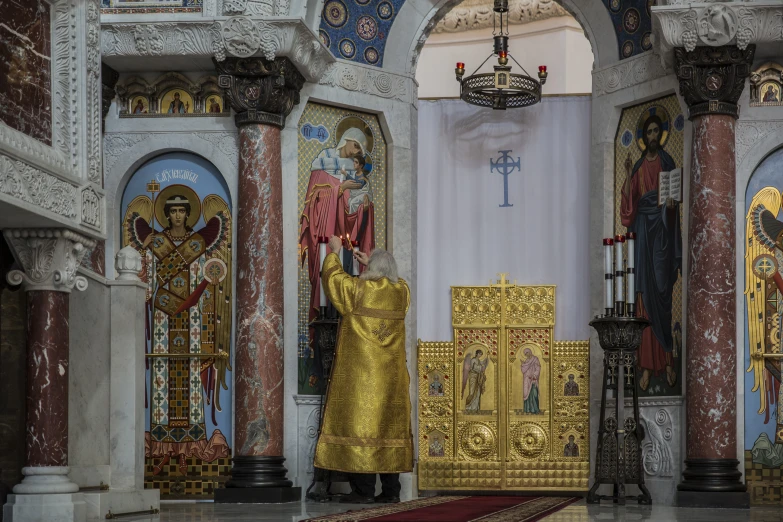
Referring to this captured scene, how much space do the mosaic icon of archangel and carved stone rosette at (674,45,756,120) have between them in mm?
4592

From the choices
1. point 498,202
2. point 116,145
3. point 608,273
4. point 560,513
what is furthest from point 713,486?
point 116,145

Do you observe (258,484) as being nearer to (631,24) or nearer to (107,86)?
(107,86)

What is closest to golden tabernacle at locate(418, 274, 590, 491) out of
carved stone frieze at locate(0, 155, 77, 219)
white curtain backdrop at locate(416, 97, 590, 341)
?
white curtain backdrop at locate(416, 97, 590, 341)

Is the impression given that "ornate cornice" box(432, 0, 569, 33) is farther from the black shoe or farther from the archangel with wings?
the black shoe

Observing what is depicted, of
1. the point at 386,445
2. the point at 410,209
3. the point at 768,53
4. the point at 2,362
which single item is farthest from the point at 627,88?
the point at 2,362

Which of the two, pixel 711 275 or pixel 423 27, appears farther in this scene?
pixel 423 27

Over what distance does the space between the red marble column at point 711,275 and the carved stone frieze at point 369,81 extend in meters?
A: 2.99

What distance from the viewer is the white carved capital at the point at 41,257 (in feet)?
28.7

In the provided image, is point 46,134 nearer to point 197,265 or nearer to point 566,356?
point 197,265

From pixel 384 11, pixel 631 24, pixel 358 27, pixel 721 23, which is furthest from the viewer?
pixel 384 11

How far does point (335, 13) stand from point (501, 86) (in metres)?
1.90

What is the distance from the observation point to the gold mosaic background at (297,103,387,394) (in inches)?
493

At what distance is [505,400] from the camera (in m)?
13.3

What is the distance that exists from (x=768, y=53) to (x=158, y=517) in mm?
6895
